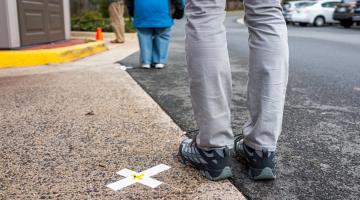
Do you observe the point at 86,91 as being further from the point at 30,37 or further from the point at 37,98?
the point at 30,37

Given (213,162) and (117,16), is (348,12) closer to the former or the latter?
(117,16)

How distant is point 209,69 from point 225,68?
0.08 metres

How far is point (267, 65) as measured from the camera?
1.77m

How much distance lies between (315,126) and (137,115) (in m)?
1.16

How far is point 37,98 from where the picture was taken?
3.38 m

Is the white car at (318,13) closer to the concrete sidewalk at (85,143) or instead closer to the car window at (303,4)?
the car window at (303,4)

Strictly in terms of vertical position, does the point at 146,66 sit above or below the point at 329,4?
below

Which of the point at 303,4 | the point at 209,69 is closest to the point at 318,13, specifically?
the point at 303,4

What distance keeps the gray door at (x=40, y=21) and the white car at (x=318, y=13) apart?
15.8 meters

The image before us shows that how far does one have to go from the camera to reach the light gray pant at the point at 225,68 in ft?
5.65

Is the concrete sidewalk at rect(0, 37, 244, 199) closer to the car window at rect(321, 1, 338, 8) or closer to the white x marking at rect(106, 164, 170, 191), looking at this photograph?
the white x marking at rect(106, 164, 170, 191)

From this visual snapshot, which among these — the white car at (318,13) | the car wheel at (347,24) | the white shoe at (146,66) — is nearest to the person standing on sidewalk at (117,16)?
the white shoe at (146,66)

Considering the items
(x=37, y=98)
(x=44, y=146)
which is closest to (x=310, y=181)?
(x=44, y=146)

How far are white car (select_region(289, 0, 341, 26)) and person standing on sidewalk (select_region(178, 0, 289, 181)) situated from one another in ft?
66.0
